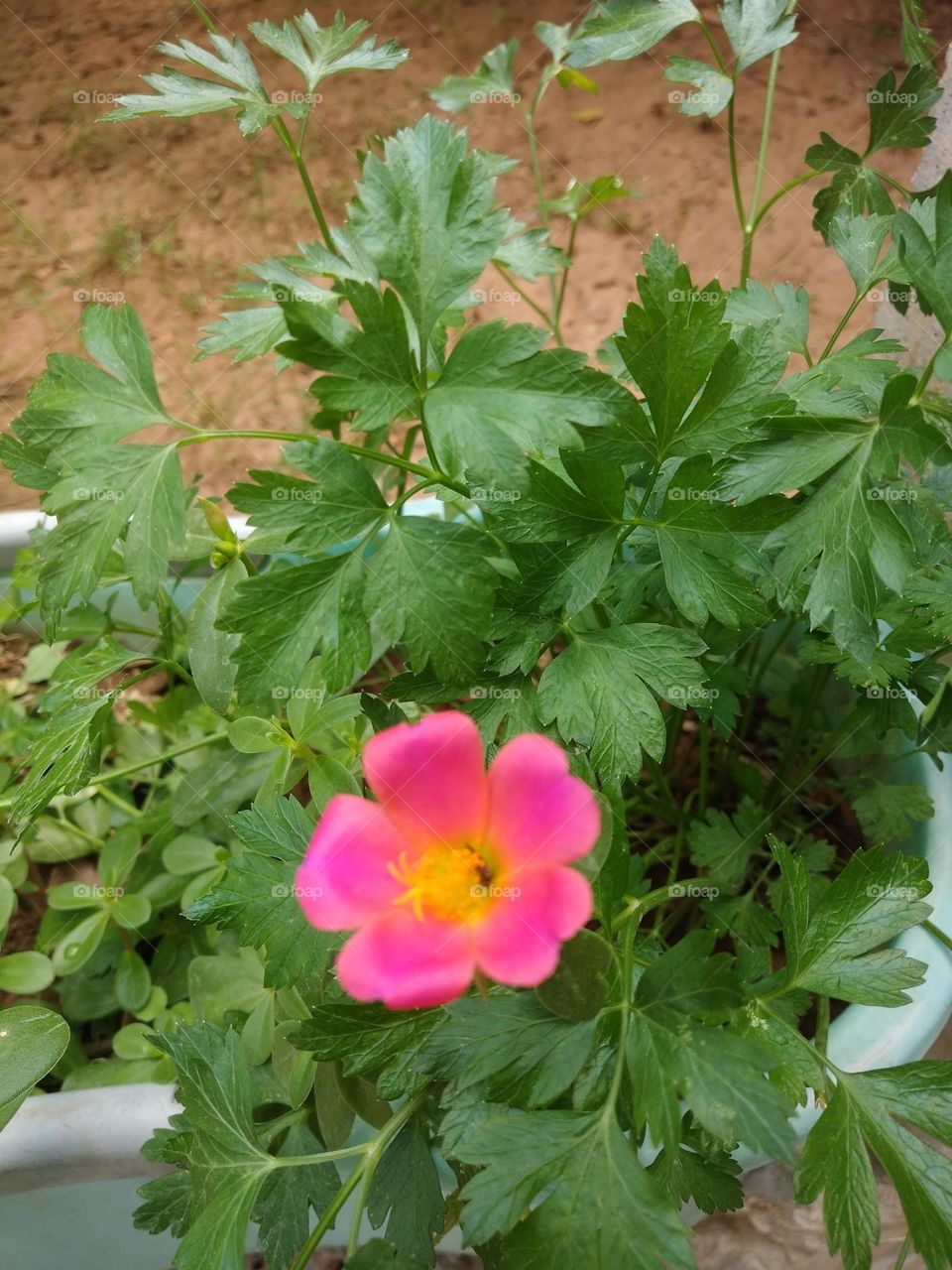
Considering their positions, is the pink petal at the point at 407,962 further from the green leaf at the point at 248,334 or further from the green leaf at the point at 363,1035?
the green leaf at the point at 248,334

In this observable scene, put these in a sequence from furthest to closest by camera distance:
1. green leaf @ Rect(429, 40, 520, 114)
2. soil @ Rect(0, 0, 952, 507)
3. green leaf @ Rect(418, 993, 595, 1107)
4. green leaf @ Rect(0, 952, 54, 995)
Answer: soil @ Rect(0, 0, 952, 507), green leaf @ Rect(429, 40, 520, 114), green leaf @ Rect(0, 952, 54, 995), green leaf @ Rect(418, 993, 595, 1107)

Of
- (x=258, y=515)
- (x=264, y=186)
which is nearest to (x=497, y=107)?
(x=264, y=186)

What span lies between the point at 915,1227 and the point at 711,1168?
114mm

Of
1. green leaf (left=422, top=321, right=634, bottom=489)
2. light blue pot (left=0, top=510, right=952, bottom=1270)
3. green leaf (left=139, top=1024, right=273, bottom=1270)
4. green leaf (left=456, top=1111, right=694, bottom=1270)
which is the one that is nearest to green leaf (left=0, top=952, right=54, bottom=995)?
light blue pot (left=0, top=510, right=952, bottom=1270)

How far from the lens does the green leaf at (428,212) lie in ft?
1.87

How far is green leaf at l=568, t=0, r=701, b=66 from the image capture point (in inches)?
31.0

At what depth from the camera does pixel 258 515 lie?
56 cm

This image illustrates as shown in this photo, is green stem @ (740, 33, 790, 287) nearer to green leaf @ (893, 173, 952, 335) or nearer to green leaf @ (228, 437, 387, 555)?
green leaf @ (893, 173, 952, 335)

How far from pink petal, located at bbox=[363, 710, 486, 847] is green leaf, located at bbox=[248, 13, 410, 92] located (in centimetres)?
60

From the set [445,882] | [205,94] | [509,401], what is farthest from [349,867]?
[205,94]

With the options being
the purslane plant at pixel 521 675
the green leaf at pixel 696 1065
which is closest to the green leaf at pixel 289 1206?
the purslane plant at pixel 521 675

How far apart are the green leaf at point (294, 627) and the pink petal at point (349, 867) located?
10 centimetres

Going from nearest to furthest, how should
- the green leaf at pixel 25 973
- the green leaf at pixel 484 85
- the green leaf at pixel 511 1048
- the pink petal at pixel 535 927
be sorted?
1. the pink petal at pixel 535 927
2. the green leaf at pixel 511 1048
3. the green leaf at pixel 25 973
4. the green leaf at pixel 484 85

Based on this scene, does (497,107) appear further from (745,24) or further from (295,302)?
(295,302)
